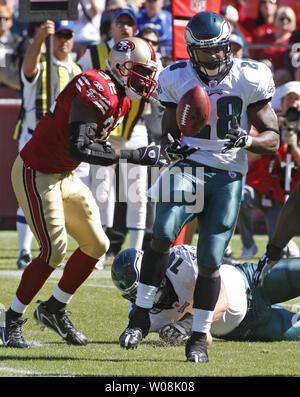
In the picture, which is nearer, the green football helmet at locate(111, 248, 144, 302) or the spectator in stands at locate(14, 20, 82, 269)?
the green football helmet at locate(111, 248, 144, 302)

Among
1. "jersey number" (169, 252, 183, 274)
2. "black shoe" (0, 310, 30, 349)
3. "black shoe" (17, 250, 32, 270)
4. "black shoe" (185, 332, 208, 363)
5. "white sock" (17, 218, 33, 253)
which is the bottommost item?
"black shoe" (17, 250, 32, 270)

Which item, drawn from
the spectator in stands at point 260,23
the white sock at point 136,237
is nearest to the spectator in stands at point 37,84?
A: the white sock at point 136,237

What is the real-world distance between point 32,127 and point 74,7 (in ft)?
3.57

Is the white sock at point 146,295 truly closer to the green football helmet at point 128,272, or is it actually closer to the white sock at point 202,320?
the green football helmet at point 128,272

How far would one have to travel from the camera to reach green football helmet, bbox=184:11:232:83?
14.3 feet

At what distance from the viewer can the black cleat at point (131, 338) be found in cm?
439

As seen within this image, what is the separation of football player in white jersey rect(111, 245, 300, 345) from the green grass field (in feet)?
0.31

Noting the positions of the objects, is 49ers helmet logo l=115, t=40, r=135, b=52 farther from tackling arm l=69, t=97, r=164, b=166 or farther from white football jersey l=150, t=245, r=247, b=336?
white football jersey l=150, t=245, r=247, b=336

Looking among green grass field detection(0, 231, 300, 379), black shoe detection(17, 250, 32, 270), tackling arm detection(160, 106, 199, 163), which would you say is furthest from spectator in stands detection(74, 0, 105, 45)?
tackling arm detection(160, 106, 199, 163)

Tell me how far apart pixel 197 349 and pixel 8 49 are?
Result: 6.32m

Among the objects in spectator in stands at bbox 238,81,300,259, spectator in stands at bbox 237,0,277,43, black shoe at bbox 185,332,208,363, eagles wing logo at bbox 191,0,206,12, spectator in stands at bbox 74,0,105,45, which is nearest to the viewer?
black shoe at bbox 185,332,208,363

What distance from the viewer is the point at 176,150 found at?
4.37 metres
